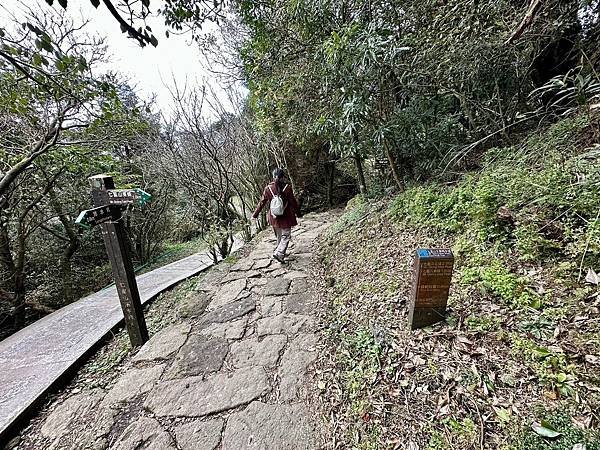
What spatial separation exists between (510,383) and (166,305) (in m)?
3.99

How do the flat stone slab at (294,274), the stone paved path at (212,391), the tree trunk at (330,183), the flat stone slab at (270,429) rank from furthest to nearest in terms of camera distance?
the tree trunk at (330,183)
the flat stone slab at (294,274)
the stone paved path at (212,391)
the flat stone slab at (270,429)

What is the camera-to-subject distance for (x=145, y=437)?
1.76 metres

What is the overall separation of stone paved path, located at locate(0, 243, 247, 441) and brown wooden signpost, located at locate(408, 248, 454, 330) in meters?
3.19

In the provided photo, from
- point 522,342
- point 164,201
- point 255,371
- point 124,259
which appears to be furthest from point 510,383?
point 164,201

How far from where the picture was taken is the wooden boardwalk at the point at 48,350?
7.37 ft

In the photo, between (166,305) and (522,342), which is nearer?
(522,342)

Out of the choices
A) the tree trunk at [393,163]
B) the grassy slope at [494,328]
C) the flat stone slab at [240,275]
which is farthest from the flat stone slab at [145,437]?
the tree trunk at [393,163]

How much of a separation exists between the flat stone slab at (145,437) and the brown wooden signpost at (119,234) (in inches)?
44.1

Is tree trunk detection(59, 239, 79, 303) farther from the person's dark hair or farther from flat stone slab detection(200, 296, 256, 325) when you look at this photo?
the person's dark hair

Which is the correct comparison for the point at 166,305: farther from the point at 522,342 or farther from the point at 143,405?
the point at 522,342

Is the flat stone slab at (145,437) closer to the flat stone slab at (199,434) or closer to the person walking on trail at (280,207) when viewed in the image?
the flat stone slab at (199,434)

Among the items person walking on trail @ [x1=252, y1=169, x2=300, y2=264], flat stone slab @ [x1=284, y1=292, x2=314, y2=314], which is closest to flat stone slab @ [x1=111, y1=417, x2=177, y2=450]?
flat stone slab @ [x1=284, y1=292, x2=314, y2=314]

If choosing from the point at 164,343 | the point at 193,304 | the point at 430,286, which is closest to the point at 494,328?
the point at 430,286

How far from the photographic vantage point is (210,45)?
6.62 metres
